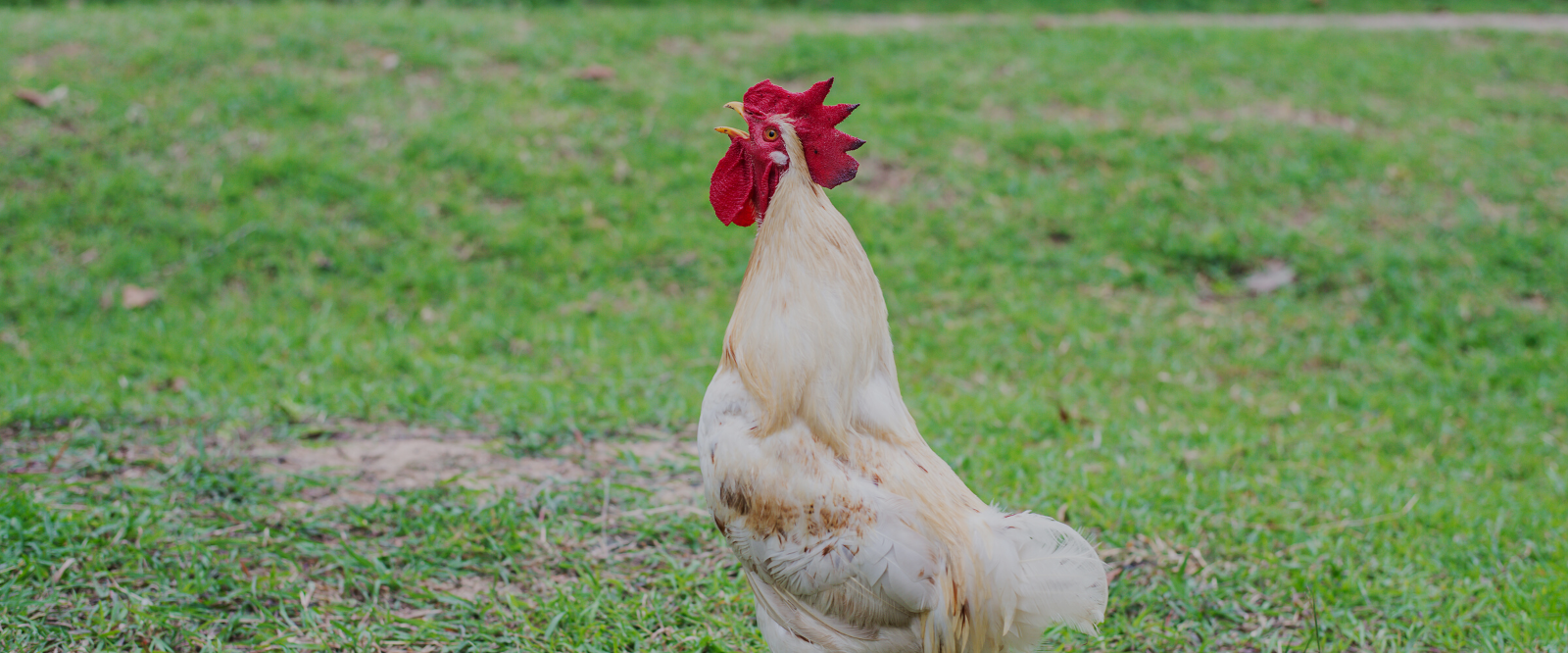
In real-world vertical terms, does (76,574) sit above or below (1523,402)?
above

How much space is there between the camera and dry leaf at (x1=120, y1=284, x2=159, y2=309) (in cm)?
588

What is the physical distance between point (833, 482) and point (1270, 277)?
5.23 meters

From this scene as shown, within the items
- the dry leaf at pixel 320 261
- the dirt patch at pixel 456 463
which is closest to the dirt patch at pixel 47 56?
the dry leaf at pixel 320 261

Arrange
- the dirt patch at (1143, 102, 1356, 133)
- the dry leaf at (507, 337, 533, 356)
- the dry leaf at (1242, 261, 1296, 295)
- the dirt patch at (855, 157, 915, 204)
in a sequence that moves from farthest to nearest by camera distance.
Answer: the dirt patch at (1143, 102, 1356, 133) → the dirt patch at (855, 157, 915, 204) → the dry leaf at (1242, 261, 1296, 295) → the dry leaf at (507, 337, 533, 356)

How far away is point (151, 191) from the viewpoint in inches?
263

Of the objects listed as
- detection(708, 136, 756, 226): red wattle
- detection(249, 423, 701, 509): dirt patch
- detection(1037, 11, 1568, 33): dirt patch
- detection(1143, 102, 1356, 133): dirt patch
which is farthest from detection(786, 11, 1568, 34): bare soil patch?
detection(708, 136, 756, 226): red wattle

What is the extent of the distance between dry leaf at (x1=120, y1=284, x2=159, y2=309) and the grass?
3 centimetres

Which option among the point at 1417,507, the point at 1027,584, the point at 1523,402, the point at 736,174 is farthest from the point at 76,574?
the point at 1523,402

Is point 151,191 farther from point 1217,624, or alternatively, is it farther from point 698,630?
point 1217,624

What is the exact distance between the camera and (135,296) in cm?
592

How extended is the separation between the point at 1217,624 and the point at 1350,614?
464 millimetres

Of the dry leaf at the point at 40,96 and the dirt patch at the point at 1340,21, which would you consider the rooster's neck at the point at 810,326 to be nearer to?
the dry leaf at the point at 40,96

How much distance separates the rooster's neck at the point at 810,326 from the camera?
257cm

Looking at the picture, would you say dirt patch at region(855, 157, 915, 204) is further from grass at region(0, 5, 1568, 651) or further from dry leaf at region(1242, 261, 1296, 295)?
dry leaf at region(1242, 261, 1296, 295)
